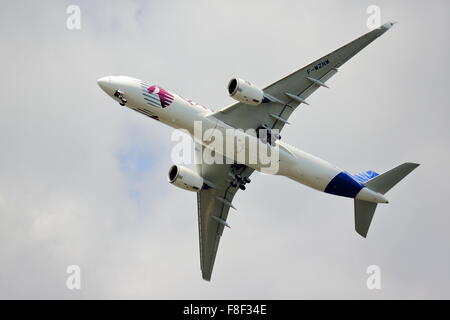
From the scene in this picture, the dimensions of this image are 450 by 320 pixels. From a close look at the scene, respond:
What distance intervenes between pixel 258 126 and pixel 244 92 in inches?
190

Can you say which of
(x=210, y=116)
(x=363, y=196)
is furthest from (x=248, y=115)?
(x=363, y=196)

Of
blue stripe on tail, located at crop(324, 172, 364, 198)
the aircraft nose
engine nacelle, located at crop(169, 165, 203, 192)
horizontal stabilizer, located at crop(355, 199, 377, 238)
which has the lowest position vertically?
horizontal stabilizer, located at crop(355, 199, 377, 238)

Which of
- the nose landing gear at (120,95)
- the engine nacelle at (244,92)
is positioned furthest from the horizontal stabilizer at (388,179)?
the nose landing gear at (120,95)

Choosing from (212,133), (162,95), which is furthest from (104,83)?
(212,133)

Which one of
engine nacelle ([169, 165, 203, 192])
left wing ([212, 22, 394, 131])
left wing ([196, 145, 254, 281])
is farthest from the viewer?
left wing ([196, 145, 254, 281])

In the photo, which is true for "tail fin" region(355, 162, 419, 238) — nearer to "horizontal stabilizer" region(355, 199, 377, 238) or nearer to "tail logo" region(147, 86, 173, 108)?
"horizontal stabilizer" region(355, 199, 377, 238)

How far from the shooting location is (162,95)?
220ft

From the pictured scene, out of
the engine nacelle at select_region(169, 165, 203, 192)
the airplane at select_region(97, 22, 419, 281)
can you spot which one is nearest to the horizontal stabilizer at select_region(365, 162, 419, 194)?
the airplane at select_region(97, 22, 419, 281)

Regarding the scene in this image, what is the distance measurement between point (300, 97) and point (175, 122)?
1029 centimetres

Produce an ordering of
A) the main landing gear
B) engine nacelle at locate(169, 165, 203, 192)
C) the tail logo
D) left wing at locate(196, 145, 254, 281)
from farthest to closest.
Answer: left wing at locate(196, 145, 254, 281), the main landing gear, engine nacelle at locate(169, 165, 203, 192), the tail logo

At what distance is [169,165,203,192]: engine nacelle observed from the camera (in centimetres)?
7200

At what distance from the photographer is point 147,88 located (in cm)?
6681

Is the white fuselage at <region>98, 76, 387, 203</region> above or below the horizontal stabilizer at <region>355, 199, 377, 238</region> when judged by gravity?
above

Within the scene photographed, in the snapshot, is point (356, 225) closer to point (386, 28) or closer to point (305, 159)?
point (305, 159)
